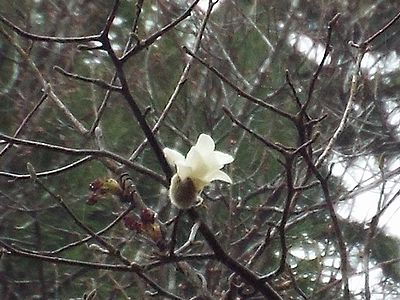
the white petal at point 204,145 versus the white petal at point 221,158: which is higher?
the white petal at point 204,145

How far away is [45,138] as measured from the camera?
2895mm

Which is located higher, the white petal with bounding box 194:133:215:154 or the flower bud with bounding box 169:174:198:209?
the white petal with bounding box 194:133:215:154

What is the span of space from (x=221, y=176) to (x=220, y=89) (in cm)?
187

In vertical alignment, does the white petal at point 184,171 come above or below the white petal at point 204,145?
below

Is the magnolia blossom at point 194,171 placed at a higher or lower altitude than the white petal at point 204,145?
lower

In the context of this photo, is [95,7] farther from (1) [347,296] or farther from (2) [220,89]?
(1) [347,296]


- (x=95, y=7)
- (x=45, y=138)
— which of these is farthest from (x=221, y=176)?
(x=95, y=7)

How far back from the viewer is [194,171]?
918 millimetres

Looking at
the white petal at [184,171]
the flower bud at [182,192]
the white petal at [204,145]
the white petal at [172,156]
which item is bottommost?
the flower bud at [182,192]

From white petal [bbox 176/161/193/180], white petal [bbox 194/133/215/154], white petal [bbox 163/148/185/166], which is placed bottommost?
white petal [bbox 176/161/193/180]

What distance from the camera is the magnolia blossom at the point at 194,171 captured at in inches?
35.7

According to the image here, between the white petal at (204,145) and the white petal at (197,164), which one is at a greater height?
the white petal at (204,145)

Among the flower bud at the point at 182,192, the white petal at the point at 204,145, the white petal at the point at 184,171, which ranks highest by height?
the white petal at the point at 204,145

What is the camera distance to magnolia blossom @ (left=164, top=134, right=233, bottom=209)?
91cm
